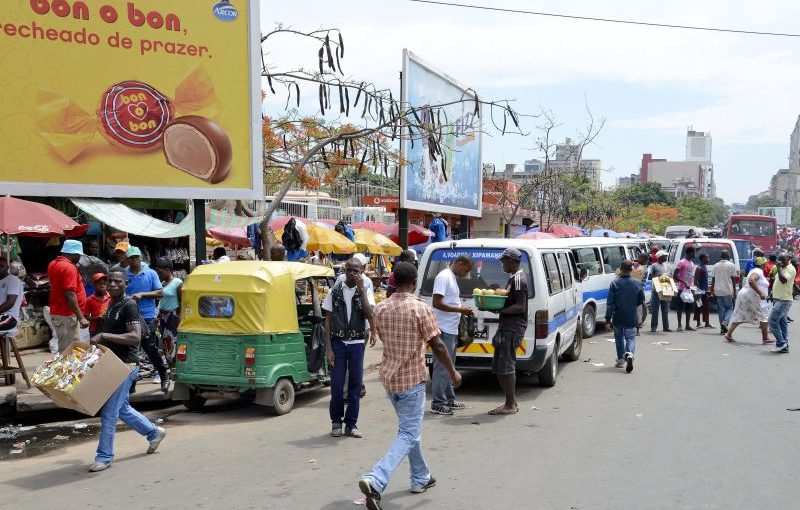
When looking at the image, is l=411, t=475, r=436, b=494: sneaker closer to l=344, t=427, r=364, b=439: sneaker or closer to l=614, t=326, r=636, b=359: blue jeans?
l=344, t=427, r=364, b=439: sneaker

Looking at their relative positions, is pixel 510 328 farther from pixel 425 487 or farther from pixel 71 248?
pixel 71 248


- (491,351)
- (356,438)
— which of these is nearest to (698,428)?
(491,351)

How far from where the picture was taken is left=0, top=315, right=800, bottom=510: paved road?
5.52 meters

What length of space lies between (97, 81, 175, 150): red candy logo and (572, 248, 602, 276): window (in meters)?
8.23

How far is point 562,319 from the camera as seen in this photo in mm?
10320

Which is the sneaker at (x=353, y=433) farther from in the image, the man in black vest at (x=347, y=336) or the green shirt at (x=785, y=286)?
the green shirt at (x=785, y=286)

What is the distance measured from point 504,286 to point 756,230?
3368 centimetres

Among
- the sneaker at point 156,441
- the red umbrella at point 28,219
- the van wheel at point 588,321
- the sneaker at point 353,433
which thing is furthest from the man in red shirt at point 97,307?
the van wheel at point 588,321

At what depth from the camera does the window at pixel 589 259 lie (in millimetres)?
15047

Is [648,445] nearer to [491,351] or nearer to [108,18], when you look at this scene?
[491,351]

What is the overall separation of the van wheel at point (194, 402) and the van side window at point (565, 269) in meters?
5.21

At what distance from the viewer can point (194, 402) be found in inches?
359

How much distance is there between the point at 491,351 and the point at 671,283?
8582 mm

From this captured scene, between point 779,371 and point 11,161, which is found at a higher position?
point 11,161
